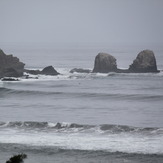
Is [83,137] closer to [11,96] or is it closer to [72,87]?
[11,96]

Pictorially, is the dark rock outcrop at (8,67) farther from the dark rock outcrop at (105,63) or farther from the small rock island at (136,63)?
the small rock island at (136,63)

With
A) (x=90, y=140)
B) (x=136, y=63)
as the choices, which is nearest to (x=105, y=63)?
(x=136, y=63)

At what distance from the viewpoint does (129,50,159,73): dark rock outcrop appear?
94.7 metres

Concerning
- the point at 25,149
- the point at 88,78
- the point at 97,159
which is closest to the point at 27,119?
the point at 25,149

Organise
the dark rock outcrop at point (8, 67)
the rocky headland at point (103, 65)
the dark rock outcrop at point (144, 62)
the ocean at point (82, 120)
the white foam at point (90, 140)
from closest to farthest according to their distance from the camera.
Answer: the ocean at point (82, 120) → the white foam at point (90, 140) → the dark rock outcrop at point (8, 67) → the rocky headland at point (103, 65) → the dark rock outcrop at point (144, 62)

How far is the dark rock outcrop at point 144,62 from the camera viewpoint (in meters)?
94.7

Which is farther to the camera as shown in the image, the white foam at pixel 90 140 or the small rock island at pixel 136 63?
the small rock island at pixel 136 63

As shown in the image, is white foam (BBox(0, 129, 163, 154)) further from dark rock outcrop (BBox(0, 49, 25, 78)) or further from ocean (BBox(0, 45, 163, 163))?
dark rock outcrop (BBox(0, 49, 25, 78))

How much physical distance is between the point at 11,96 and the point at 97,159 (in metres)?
39.0

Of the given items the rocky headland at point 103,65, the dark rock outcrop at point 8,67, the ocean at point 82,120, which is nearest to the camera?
the ocean at point 82,120

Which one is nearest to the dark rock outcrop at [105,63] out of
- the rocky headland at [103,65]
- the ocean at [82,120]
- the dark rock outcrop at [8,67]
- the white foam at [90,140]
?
the rocky headland at [103,65]

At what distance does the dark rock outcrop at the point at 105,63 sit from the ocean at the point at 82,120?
7.86 meters

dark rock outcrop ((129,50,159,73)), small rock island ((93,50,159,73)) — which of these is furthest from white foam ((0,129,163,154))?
small rock island ((93,50,159,73))

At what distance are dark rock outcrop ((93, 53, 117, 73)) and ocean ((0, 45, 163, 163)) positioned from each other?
7.86 metres
